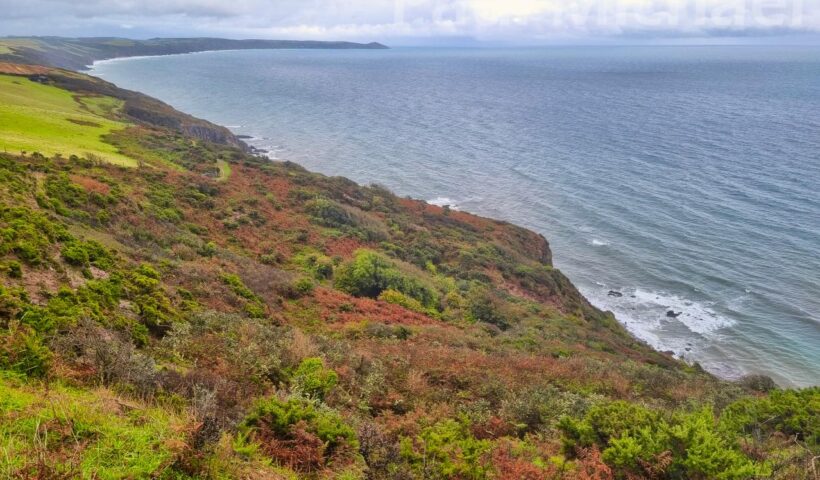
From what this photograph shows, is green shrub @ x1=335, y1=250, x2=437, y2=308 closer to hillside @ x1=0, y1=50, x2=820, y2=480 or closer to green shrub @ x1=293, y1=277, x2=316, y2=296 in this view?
hillside @ x1=0, y1=50, x2=820, y2=480

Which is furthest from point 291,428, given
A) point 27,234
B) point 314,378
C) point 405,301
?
point 405,301

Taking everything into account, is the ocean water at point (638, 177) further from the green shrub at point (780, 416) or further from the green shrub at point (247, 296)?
the green shrub at point (247, 296)

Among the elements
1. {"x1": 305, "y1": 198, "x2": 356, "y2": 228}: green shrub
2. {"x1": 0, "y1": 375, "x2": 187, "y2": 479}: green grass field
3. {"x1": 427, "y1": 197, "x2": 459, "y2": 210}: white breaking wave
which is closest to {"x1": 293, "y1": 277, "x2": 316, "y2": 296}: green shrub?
{"x1": 305, "y1": 198, "x2": 356, "y2": 228}: green shrub

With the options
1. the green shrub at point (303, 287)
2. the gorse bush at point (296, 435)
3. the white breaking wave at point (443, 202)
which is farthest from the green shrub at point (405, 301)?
the white breaking wave at point (443, 202)

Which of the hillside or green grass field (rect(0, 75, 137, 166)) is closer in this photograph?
the hillside

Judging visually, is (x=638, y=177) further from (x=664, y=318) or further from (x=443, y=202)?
(x=664, y=318)

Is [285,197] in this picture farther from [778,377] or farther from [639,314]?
[778,377]
